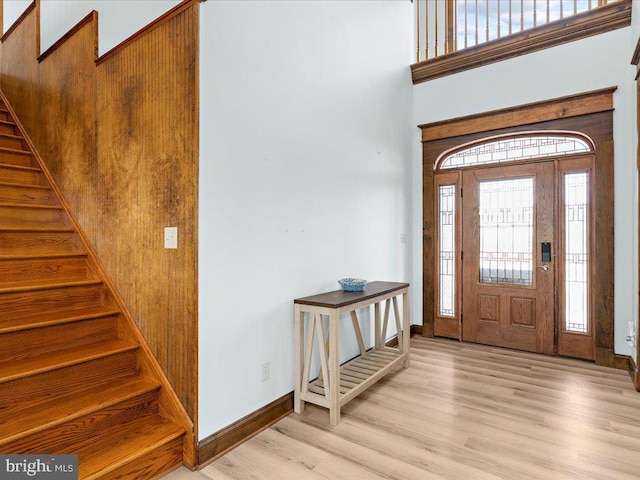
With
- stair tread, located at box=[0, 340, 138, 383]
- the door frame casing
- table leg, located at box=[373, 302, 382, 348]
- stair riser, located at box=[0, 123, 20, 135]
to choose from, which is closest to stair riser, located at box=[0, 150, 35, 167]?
stair riser, located at box=[0, 123, 20, 135]

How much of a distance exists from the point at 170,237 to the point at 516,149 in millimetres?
3638

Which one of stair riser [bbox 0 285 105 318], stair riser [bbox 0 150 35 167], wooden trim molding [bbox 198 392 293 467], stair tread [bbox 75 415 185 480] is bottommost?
wooden trim molding [bbox 198 392 293 467]

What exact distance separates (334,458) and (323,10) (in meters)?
3.22

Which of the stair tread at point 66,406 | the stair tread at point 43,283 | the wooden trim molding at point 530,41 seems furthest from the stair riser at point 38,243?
the wooden trim molding at point 530,41

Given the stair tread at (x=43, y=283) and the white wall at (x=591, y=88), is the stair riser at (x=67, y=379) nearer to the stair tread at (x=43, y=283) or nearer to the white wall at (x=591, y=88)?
the stair tread at (x=43, y=283)

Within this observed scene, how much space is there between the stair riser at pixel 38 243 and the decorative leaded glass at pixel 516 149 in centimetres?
386

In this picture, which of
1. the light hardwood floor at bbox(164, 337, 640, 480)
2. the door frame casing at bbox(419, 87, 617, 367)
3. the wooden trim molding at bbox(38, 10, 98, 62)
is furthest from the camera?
the door frame casing at bbox(419, 87, 617, 367)

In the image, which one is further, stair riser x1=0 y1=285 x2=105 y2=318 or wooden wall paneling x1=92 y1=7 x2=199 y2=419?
stair riser x1=0 y1=285 x2=105 y2=318

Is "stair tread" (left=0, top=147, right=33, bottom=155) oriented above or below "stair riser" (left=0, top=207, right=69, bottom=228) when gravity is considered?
above

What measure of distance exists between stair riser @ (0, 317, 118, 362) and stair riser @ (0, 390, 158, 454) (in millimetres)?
569

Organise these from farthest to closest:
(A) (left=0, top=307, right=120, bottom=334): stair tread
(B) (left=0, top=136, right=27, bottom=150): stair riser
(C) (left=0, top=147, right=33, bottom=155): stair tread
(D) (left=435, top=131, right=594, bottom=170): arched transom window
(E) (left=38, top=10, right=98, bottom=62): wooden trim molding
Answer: (D) (left=435, top=131, right=594, bottom=170): arched transom window
(B) (left=0, top=136, right=27, bottom=150): stair riser
(C) (left=0, top=147, right=33, bottom=155): stair tread
(E) (left=38, top=10, right=98, bottom=62): wooden trim molding
(A) (left=0, top=307, right=120, bottom=334): stair tread

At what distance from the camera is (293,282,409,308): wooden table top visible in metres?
2.56

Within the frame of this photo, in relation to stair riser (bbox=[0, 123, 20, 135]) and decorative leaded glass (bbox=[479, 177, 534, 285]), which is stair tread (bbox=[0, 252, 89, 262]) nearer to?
stair riser (bbox=[0, 123, 20, 135])

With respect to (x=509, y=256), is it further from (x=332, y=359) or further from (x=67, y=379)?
(x=67, y=379)
